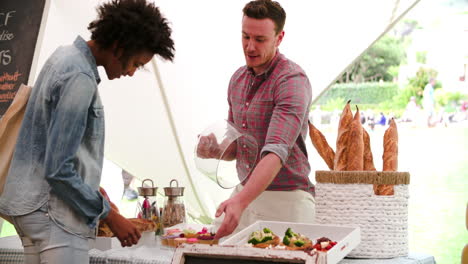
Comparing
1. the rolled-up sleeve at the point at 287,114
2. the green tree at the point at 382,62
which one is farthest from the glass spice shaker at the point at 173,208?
the green tree at the point at 382,62

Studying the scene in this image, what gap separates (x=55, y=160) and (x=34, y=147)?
9 cm

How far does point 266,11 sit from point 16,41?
1571 millimetres

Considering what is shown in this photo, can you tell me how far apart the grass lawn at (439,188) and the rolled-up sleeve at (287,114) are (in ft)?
19.9

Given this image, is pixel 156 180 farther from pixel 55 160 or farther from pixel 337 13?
pixel 55 160

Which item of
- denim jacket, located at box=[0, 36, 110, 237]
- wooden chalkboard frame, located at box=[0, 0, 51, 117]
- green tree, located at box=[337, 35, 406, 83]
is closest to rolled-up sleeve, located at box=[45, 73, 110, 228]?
denim jacket, located at box=[0, 36, 110, 237]

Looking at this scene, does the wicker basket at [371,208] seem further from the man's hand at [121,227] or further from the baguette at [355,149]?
the man's hand at [121,227]

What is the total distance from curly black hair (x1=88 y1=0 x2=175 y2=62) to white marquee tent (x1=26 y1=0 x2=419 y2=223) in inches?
62.9

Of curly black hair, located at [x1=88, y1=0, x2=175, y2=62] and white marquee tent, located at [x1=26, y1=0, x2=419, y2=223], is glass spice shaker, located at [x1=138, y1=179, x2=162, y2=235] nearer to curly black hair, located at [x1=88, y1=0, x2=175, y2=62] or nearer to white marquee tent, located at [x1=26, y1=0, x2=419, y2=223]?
curly black hair, located at [x1=88, y1=0, x2=175, y2=62]

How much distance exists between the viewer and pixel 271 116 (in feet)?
6.27

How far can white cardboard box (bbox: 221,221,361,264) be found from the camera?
4.59 ft

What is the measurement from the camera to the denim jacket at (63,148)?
132 cm

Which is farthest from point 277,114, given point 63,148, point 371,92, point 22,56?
point 371,92

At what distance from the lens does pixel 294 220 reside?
6.52 ft

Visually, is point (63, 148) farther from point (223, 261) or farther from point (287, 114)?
point (287, 114)
